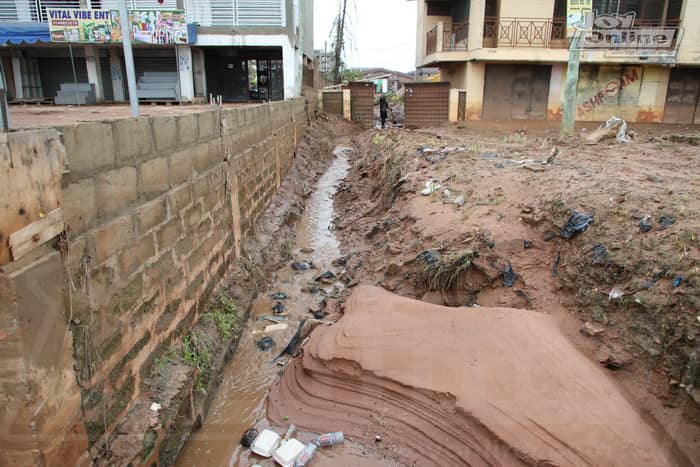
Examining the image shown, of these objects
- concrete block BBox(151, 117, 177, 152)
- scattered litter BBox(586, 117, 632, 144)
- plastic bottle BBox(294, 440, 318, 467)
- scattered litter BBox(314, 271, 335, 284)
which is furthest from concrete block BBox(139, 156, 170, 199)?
scattered litter BBox(586, 117, 632, 144)

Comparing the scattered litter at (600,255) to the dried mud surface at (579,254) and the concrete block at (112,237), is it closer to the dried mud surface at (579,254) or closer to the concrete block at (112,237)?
the dried mud surface at (579,254)

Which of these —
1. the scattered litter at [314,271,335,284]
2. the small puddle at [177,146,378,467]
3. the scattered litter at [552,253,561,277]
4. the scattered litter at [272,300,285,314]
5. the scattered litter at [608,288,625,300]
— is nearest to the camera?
the small puddle at [177,146,378,467]

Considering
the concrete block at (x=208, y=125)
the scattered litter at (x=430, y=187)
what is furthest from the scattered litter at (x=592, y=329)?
the concrete block at (x=208, y=125)

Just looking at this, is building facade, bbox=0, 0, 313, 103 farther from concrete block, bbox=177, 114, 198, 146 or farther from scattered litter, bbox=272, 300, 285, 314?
concrete block, bbox=177, 114, 198, 146

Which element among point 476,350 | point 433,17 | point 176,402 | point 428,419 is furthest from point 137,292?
point 433,17

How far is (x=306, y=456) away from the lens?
3.63 meters

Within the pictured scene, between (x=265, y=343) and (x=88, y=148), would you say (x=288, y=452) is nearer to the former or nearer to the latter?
(x=265, y=343)

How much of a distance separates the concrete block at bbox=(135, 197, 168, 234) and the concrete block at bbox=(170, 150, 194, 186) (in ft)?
1.16

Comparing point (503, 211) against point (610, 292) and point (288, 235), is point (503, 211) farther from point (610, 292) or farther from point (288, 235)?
point (288, 235)

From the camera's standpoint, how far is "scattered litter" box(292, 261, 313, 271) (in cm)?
753

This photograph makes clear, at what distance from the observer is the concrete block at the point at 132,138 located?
3.22 m

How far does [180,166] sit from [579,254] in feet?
13.5

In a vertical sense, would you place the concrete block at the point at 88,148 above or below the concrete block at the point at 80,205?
above

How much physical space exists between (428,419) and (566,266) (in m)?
2.52
